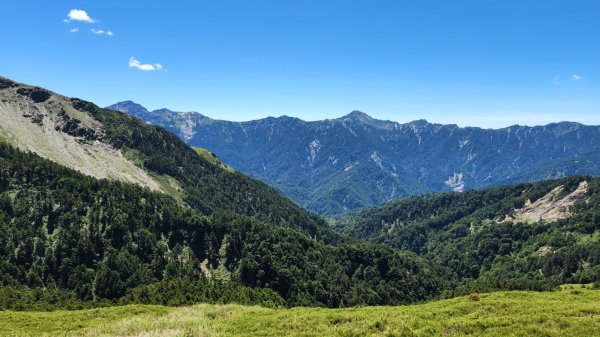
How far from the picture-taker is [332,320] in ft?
182

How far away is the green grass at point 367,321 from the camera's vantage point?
45562mm

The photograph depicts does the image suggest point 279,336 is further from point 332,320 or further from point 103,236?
point 103,236

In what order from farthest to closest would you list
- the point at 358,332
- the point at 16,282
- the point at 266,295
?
the point at 266,295
the point at 16,282
the point at 358,332

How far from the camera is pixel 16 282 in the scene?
150 m

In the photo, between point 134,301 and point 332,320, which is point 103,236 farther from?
point 332,320

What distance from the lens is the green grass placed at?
149 ft

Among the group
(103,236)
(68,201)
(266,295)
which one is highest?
(68,201)

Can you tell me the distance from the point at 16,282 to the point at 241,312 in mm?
121770

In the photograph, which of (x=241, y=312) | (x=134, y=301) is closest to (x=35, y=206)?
(x=134, y=301)

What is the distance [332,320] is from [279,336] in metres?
8.99

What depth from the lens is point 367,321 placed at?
5228 cm

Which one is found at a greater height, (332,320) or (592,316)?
(592,316)

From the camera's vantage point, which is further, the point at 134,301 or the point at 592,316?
the point at 134,301

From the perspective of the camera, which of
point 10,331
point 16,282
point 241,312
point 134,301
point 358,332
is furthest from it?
point 16,282
